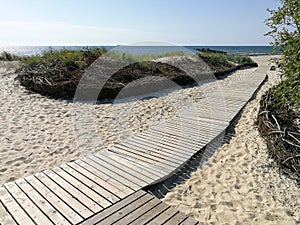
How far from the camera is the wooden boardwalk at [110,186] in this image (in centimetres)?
264

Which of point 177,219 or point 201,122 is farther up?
point 201,122

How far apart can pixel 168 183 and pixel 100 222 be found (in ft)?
4.17

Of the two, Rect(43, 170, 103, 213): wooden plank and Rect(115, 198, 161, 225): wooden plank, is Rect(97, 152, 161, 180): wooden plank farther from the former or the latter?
Rect(43, 170, 103, 213): wooden plank

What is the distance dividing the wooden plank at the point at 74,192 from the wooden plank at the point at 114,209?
→ 92 millimetres

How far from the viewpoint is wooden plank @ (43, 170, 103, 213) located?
9.11ft

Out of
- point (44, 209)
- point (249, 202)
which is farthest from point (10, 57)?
point (249, 202)

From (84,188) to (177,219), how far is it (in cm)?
130

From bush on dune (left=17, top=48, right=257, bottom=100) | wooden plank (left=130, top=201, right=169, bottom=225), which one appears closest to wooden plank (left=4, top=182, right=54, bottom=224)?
wooden plank (left=130, top=201, right=169, bottom=225)

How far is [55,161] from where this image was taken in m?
3.97

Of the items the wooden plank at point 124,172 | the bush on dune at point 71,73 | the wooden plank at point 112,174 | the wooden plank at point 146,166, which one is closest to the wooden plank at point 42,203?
the wooden plank at point 112,174

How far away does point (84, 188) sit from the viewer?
3123mm

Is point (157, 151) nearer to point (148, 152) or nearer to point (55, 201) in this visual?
point (148, 152)

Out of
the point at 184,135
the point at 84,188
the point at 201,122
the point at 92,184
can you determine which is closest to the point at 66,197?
the point at 84,188

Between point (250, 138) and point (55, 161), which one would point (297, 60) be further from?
point (55, 161)
